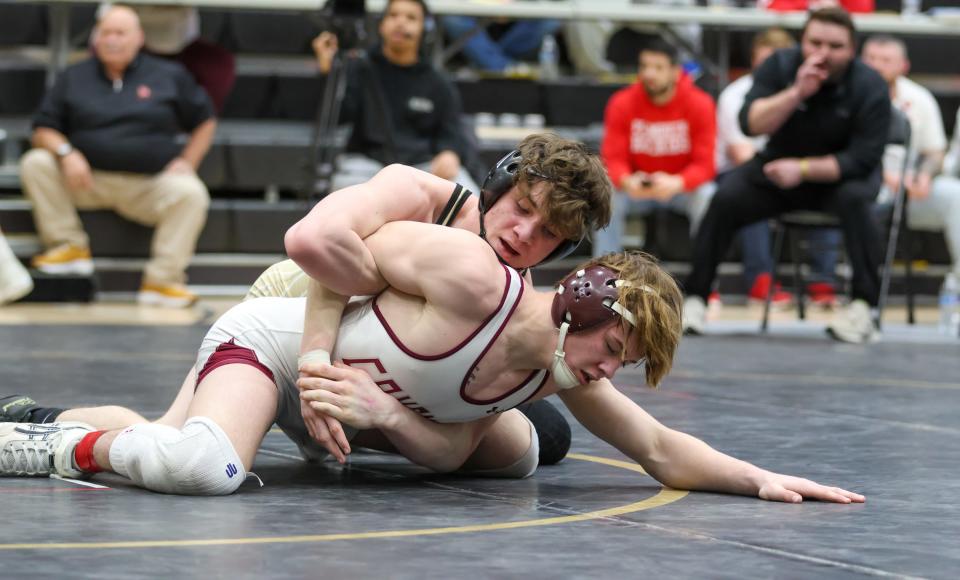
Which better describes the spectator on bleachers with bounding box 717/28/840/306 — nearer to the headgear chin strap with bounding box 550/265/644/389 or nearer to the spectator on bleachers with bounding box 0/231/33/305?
the spectator on bleachers with bounding box 0/231/33/305

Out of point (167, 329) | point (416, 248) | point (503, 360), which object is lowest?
point (167, 329)

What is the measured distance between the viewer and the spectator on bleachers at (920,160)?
7148mm

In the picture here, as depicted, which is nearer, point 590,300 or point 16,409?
point 590,300

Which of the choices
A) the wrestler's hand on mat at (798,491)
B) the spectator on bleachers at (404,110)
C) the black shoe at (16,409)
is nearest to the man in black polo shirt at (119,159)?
the spectator on bleachers at (404,110)

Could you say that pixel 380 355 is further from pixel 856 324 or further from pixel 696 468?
pixel 856 324

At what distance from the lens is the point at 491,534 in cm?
231

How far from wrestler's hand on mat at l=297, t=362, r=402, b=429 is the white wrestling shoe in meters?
0.47

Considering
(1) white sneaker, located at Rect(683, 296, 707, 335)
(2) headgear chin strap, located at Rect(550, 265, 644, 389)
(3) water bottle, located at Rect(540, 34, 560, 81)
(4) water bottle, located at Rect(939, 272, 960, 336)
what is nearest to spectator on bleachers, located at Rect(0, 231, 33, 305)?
(1) white sneaker, located at Rect(683, 296, 707, 335)

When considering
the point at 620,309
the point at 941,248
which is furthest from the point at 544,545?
the point at 941,248

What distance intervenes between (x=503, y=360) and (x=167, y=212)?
15.3 feet

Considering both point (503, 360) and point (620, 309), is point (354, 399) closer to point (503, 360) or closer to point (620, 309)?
point (503, 360)

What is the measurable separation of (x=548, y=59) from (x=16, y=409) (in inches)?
216

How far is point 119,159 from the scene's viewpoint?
7016 mm

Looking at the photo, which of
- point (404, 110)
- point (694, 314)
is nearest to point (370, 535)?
point (694, 314)
